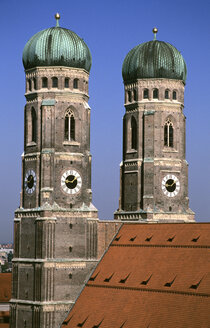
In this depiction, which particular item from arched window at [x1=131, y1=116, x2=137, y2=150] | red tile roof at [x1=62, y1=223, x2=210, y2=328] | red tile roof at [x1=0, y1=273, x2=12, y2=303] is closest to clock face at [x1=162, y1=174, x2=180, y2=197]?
arched window at [x1=131, y1=116, x2=137, y2=150]

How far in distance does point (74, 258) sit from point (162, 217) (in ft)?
37.1

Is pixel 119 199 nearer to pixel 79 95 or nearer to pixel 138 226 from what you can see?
pixel 138 226

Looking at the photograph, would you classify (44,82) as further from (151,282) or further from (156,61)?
(151,282)

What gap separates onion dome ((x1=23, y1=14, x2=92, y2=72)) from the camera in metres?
79.7

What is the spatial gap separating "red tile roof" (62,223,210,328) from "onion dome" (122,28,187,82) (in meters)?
16.3

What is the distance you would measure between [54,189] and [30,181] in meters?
3.08

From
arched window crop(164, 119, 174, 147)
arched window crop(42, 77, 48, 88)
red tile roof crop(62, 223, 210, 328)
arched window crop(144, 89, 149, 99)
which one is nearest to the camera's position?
red tile roof crop(62, 223, 210, 328)

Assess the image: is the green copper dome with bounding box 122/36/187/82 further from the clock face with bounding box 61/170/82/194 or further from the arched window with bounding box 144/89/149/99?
the clock face with bounding box 61/170/82/194

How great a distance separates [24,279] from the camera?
7919cm

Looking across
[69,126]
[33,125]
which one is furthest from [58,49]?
[33,125]

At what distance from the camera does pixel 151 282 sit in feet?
238

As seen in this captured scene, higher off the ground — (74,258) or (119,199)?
(119,199)

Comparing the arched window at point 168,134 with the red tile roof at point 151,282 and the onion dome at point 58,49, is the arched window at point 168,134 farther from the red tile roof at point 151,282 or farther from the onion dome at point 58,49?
the onion dome at point 58,49

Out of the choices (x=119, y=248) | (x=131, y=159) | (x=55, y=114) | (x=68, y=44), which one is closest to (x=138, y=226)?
(x=119, y=248)
